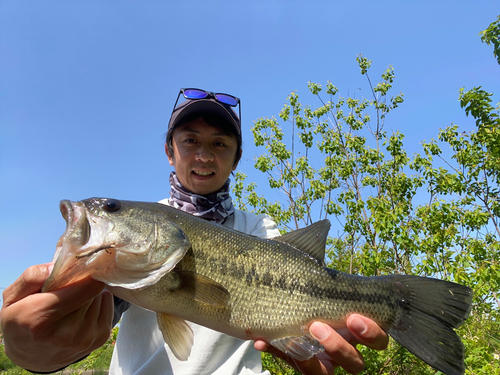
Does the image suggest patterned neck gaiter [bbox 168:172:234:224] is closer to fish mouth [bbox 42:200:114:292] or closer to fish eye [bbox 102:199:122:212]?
fish eye [bbox 102:199:122:212]

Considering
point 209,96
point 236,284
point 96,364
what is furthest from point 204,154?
point 96,364

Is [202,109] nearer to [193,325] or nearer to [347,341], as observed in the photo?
[193,325]

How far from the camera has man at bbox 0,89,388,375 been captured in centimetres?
158

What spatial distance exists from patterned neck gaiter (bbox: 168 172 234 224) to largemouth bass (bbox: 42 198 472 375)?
1.28 meters

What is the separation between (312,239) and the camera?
7.27 ft

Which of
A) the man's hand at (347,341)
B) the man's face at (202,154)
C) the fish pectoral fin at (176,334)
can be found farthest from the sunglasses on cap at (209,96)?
the man's hand at (347,341)

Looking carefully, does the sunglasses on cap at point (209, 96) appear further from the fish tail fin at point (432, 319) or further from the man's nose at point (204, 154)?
the fish tail fin at point (432, 319)

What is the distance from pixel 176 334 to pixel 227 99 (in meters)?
2.53

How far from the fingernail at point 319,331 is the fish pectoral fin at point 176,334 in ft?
2.35

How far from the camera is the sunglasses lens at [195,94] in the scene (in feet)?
11.6

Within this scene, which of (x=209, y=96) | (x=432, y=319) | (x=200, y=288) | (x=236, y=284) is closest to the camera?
(x=200, y=288)

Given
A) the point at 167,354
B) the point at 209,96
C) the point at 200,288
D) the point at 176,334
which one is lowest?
the point at 167,354

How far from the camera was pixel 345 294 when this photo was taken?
6.63 feet

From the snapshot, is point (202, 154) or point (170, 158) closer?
point (202, 154)
